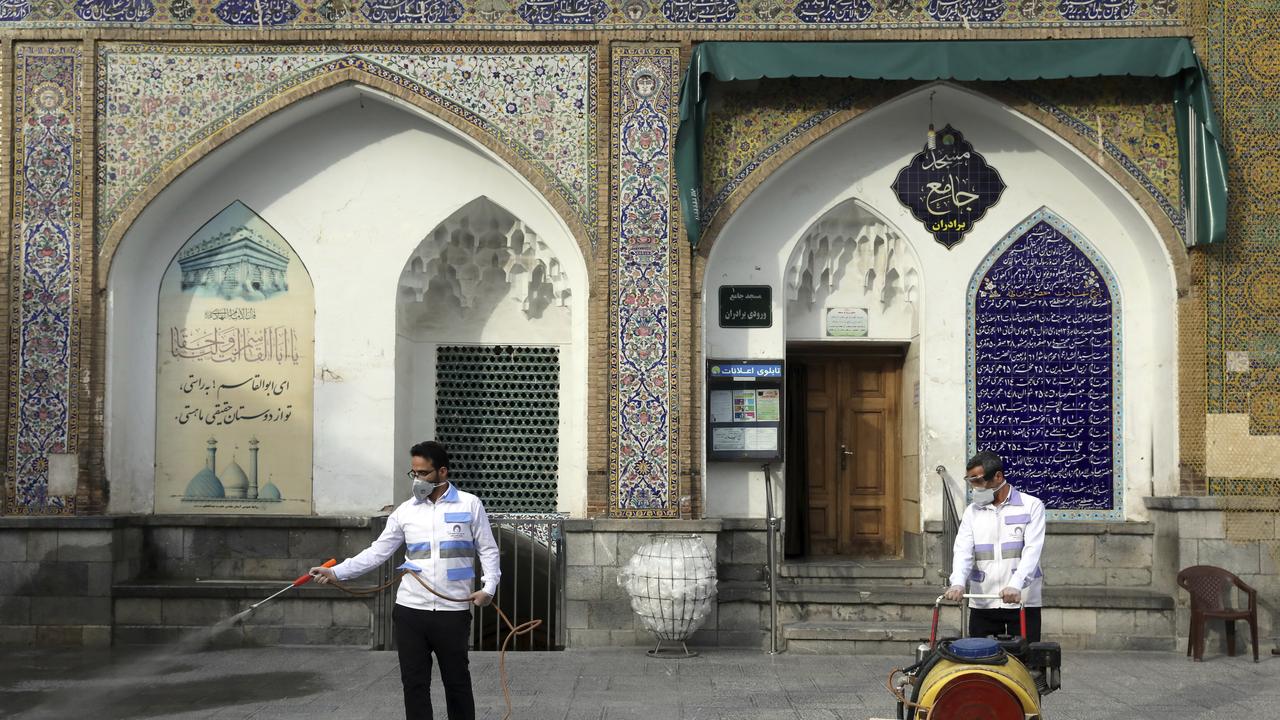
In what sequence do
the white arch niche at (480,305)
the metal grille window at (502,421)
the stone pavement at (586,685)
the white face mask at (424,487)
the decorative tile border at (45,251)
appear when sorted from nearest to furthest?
the white face mask at (424,487), the stone pavement at (586,685), the decorative tile border at (45,251), the white arch niche at (480,305), the metal grille window at (502,421)

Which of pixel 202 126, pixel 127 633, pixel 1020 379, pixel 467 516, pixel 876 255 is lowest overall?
pixel 127 633

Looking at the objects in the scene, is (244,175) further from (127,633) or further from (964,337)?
(964,337)

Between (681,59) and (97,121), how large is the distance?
448 cm

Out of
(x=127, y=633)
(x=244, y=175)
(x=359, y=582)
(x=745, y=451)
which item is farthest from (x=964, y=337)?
(x=127, y=633)

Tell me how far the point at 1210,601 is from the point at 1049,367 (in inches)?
83.4

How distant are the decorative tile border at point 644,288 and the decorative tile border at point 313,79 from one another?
27cm

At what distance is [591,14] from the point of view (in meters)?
9.88

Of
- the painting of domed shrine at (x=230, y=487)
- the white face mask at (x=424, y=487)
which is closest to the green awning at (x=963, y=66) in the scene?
the painting of domed shrine at (x=230, y=487)

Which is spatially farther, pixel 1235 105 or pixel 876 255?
pixel 876 255

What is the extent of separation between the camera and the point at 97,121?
990cm

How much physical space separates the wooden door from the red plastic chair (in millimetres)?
2480

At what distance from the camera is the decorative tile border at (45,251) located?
9781 millimetres

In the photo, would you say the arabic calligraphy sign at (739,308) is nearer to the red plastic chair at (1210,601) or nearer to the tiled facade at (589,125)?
the tiled facade at (589,125)

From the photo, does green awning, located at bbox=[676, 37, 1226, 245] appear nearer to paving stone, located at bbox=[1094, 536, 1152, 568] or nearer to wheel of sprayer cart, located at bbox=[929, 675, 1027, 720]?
paving stone, located at bbox=[1094, 536, 1152, 568]
